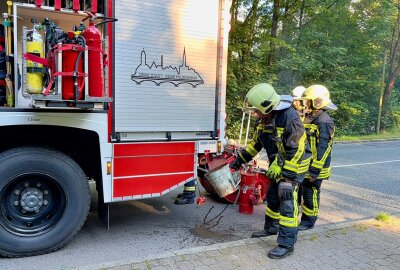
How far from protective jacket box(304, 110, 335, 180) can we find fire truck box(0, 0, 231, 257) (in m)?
1.19

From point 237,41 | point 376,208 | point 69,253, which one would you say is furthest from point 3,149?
point 237,41

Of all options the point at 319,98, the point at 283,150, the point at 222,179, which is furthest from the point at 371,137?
the point at 283,150

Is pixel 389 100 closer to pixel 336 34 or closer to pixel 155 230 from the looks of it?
pixel 336 34

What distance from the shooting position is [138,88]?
3.93 meters

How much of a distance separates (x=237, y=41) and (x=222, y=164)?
12.8 meters

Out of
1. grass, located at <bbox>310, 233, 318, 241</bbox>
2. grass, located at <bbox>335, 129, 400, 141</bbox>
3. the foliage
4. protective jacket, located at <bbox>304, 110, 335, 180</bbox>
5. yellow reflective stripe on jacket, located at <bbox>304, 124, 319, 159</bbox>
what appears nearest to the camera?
grass, located at <bbox>310, 233, 318, 241</bbox>

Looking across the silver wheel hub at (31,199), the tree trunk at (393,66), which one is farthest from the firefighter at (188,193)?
the tree trunk at (393,66)

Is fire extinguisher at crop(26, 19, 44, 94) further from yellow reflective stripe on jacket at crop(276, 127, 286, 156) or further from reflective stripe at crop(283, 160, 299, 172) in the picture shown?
reflective stripe at crop(283, 160, 299, 172)

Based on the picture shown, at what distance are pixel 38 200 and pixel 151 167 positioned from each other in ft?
3.76

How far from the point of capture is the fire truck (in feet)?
11.0

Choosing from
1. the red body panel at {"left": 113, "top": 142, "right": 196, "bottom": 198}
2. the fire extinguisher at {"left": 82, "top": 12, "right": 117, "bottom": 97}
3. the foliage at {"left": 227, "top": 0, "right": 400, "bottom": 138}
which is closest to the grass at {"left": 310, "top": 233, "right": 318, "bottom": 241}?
the red body panel at {"left": 113, "top": 142, "right": 196, "bottom": 198}

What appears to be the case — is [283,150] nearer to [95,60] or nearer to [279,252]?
[279,252]

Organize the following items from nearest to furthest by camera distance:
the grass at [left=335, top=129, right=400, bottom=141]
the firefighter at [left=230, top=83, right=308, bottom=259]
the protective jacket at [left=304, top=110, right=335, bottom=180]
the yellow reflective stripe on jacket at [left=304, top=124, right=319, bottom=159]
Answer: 1. the firefighter at [left=230, top=83, right=308, bottom=259]
2. the protective jacket at [left=304, top=110, right=335, bottom=180]
3. the yellow reflective stripe on jacket at [left=304, top=124, right=319, bottom=159]
4. the grass at [left=335, top=129, right=400, bottom=141]

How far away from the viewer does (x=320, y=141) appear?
4625 millimetres
